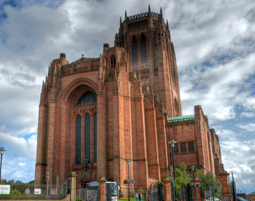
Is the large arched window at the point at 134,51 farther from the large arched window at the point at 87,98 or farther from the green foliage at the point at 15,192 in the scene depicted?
the green foliage at the point at 15,192

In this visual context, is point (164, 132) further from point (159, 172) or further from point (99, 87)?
point (99, 87)

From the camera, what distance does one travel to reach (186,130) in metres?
49.9

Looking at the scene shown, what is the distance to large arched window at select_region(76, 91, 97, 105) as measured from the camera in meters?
43.8

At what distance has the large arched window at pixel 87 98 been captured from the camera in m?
43.8

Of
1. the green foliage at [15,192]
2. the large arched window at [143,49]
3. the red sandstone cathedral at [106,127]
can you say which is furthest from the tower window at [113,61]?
the large arched window at [143,49]

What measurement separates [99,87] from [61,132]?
8.86m

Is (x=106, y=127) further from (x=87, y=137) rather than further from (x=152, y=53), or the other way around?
(x=152, y=53)

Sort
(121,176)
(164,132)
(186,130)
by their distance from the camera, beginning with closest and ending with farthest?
(121,176) → (164,132) → (186,130)

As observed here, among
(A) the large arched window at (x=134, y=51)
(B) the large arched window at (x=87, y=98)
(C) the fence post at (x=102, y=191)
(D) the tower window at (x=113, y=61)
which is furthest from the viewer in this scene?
(A) the large arched window at (x=134, y=51)

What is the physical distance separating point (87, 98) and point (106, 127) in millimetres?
8165

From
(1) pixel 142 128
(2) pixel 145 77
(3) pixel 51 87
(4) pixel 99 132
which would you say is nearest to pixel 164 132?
(1) pixel 142 128

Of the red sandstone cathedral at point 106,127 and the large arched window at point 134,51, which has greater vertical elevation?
the large arched window at point 134,51

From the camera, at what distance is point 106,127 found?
124 feet

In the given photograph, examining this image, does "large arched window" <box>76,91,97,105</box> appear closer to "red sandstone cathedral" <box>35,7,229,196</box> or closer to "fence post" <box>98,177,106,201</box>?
"red sandstone cathedral" <box>35,7,229,196</box>
